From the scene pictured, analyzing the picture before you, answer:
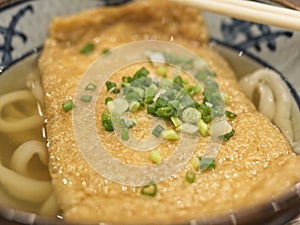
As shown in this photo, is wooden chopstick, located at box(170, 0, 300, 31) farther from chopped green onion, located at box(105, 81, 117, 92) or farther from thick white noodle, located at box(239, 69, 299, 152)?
chopped green onion, located at box(105, 81, 117, 92)

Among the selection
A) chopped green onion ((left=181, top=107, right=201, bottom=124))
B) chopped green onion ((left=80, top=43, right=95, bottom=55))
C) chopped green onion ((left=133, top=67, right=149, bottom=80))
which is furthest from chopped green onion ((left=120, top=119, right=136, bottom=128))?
chopped green onion ((left=80, top=43, right=95, bottom=55))

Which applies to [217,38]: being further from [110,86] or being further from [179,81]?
[110,86]

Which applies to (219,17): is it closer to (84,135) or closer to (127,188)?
(84,135)

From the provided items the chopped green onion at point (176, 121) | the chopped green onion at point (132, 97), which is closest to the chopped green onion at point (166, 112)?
the chopped green onion at point (176, 121)

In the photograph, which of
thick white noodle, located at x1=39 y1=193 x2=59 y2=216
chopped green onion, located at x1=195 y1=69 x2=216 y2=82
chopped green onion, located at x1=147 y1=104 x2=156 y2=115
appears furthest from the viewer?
chopped green onion, located at x1=195 y1=69 x2=216 y2=82

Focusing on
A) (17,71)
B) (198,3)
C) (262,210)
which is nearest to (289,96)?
(198,3)

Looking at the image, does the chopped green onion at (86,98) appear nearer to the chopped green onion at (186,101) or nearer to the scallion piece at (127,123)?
the scallion piece at (127,123)

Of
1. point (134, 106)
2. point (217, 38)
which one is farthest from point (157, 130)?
point (217, 38)

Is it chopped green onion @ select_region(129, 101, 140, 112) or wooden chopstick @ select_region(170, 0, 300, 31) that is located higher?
wooden chopstick @ select_region(170, 0, 300, 31)
